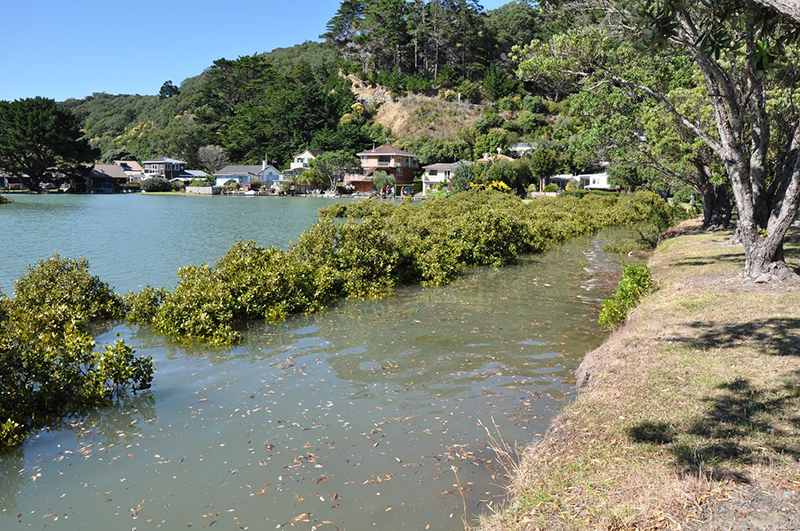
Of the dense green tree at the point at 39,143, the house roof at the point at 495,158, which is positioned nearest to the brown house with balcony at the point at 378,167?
the house roof at the point at 495,158

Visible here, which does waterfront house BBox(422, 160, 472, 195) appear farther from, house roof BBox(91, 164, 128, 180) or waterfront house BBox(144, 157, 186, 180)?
house roof BBox(91, 164, 128, 180)

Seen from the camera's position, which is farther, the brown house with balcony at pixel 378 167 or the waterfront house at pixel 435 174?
the brown house with balcony at pixel 378 167

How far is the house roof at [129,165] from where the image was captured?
408 ft

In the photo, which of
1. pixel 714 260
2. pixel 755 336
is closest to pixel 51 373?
pixel 755 336

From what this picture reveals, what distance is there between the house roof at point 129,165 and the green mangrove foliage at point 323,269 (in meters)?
116

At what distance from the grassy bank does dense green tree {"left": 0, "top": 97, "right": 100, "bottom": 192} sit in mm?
99776

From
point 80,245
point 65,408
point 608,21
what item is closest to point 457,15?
point 80,245

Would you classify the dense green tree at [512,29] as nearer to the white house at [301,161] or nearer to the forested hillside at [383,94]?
the forested hillside at [383,94]

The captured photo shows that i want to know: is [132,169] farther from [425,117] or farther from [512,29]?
[512,29]

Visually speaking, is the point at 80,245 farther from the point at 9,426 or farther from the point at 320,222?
the point at 9,426

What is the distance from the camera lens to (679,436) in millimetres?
5727

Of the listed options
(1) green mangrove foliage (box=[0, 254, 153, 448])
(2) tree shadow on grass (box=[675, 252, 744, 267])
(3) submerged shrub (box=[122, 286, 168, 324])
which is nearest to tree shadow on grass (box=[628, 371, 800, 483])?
(1) green mangrove foliage (box=[0, 254, 153, 448])

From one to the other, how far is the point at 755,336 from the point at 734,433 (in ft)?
12.8

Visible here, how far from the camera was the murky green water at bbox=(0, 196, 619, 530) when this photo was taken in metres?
5.86
